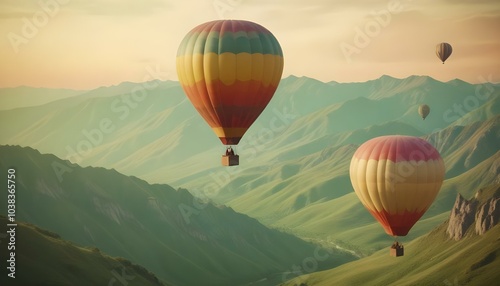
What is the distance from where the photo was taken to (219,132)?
78.4 meters

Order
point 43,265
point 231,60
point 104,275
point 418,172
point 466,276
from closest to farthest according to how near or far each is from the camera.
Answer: point 231,60 < point 418,172 < point 43,265 < point 104,275 < point 466,276

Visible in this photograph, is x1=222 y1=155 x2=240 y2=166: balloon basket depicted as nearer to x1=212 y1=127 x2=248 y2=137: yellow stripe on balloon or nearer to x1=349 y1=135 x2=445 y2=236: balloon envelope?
x1=212 y1=127 x2=248 y2=137: yellow stripe on balloon

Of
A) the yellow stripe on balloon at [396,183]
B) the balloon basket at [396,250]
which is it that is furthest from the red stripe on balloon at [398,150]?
the balloon basket at [396,250]

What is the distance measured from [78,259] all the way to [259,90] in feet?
290

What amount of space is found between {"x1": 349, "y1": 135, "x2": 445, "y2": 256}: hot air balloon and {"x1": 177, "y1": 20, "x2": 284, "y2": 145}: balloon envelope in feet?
56.8

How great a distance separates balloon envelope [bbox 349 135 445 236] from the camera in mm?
86750

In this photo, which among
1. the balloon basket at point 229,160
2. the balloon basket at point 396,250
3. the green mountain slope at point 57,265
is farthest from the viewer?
the green mountain slope at point 57,265

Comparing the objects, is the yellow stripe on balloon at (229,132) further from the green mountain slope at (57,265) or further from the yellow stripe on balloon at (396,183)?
the green mountain slope at (57,265)

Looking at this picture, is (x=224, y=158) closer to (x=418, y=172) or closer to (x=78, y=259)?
(x=418, y=172)

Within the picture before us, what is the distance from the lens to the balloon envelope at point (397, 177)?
86.8 meters

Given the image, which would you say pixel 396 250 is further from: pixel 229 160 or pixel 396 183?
pixel 229 160

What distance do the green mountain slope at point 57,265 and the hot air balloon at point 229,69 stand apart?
7225cm

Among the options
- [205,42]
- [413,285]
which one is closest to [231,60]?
[205,42]

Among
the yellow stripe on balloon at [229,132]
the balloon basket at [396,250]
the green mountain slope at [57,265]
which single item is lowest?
the green mountain slope at [57,265]
